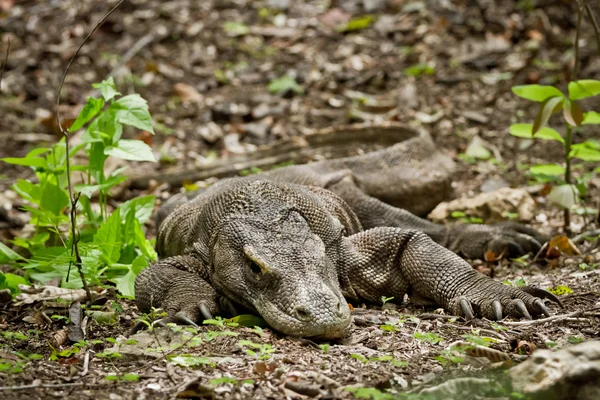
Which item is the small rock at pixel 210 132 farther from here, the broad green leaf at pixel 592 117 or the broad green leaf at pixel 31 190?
the broad green leaf at pixel 592 117

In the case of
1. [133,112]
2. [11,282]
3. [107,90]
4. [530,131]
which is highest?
[107,90]

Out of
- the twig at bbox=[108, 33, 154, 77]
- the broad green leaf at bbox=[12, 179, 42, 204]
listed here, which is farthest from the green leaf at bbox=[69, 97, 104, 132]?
the twig at bbox=[108, 33, 154, 77]

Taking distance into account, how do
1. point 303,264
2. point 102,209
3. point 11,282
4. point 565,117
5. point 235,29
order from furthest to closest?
point 235,29 < point 102,209 < point 565,117 < point 11,282 < point 303,264

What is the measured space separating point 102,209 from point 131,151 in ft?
2.77

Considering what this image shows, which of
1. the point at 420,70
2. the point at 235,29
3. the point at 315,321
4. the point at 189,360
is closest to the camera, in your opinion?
the point at 189,360

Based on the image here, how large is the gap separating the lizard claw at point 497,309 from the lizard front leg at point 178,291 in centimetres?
173

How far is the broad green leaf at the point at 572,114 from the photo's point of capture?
19.0ft

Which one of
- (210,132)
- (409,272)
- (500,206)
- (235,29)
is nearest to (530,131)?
(500,206)

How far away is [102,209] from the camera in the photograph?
6273mm

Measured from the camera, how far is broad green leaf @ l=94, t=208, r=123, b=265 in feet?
18.6

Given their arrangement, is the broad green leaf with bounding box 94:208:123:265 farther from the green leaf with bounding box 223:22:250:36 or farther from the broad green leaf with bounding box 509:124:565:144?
the green leaf with bounding box 223:22:250:36

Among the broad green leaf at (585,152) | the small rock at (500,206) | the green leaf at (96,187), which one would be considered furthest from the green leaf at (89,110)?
the broad green leaf at (585,152)

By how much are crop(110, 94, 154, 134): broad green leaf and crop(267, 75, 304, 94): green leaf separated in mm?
6235

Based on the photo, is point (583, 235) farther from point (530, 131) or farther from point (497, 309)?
point (497, 309)
